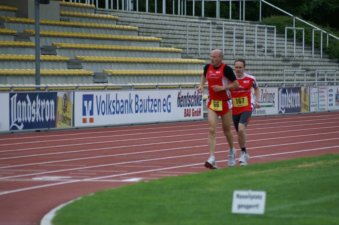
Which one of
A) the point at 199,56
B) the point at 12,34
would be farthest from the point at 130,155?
the point at 199,56

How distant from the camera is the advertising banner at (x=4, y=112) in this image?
2542 centimetres

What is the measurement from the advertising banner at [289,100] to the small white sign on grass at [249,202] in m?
29.5

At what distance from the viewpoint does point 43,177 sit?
15.6 m

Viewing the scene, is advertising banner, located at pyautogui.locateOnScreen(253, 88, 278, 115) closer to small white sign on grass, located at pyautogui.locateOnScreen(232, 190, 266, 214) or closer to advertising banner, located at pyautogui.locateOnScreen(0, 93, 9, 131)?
advertising banner, located at pyautogui.locateOnScreen(0, 93, 9, 131)

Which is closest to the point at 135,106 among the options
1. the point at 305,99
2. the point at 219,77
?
the point at 305,99

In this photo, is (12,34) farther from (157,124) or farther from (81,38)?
(157,124)

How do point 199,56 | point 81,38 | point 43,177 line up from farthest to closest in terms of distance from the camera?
point 199,56 < point 81,38 < point 43,177

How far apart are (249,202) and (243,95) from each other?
7472 mm

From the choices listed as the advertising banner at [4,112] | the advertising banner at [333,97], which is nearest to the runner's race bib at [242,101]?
the advertising banner at [4,112]

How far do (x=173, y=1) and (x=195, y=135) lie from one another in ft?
77.4

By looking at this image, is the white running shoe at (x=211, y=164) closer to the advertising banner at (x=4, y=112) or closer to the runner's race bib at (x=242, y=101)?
the runner's race bib at (x=242, y=101)

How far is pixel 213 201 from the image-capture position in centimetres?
1132

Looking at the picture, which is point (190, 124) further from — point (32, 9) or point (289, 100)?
point (32, 9)

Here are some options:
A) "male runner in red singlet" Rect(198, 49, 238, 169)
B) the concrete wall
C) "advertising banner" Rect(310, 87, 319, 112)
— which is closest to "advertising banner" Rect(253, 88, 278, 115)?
"advertising banner" Rect(310, 87, 319, 112)
